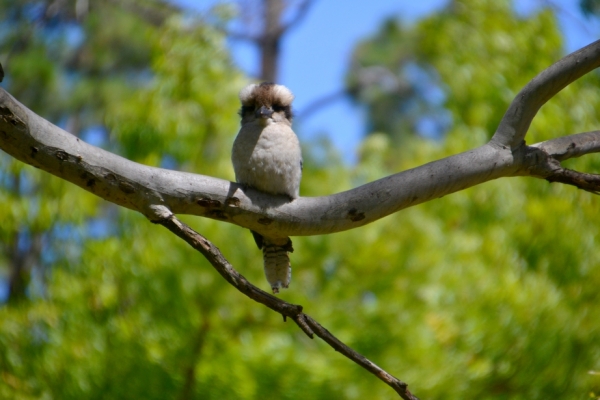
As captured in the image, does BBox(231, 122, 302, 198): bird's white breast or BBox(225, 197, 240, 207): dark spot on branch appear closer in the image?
BBox(225, 197, 240, 207): dark spot on branch

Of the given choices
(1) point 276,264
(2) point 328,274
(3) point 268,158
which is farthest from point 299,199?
(2) point 328,274

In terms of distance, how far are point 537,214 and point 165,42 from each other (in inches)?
121

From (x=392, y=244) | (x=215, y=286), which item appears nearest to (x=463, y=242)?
(x=392, y=244)

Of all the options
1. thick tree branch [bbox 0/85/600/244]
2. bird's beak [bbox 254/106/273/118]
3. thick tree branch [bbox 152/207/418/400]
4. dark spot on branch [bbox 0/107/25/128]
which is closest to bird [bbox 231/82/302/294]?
bird's beak [bbox 254/106/273/118]

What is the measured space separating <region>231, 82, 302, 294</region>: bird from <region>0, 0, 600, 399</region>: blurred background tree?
1288 millimetres

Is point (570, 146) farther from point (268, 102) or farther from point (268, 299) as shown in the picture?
point (268, 102)

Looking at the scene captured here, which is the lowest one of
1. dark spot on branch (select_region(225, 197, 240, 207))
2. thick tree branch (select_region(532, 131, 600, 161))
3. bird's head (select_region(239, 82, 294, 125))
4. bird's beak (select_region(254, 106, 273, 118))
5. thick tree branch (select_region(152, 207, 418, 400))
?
thick tree branch (select_region(152, 207, 418, 400))

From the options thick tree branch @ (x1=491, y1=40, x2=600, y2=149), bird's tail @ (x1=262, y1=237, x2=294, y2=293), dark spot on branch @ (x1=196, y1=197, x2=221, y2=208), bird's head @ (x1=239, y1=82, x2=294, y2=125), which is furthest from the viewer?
bird's head @ (x1=239, y1=82, x2=294, y2=125)

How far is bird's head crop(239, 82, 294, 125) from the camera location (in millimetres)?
3094

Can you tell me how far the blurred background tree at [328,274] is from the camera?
4145 mm

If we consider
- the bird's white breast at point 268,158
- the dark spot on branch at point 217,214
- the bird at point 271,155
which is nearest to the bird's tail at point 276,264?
the bird at point 271,155

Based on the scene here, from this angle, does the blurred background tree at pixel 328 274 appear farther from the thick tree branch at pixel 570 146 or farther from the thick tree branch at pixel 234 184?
the thick tree branch at pixel 234 184

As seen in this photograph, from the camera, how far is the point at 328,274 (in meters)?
4.82

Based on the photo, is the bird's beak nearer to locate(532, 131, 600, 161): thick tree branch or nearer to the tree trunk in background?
locate(532, 131, 600, 161): thick tree branch
